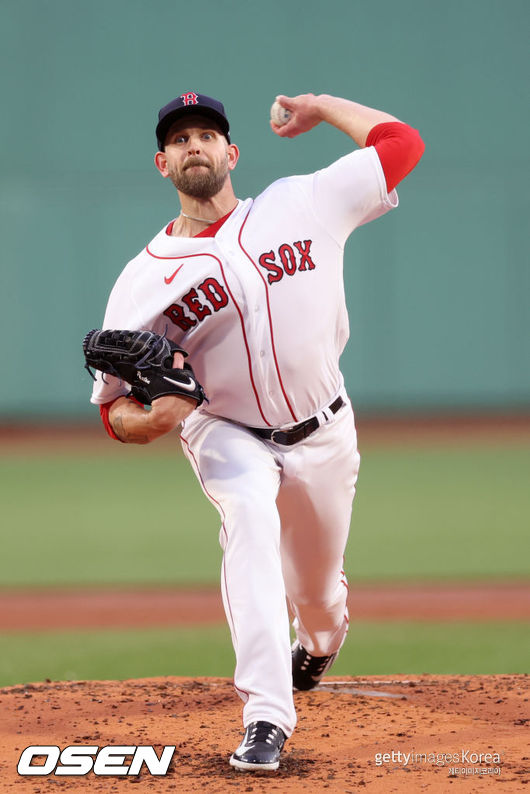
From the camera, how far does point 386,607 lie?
585 cm

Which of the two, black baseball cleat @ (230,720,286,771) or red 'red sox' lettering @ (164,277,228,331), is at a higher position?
red 'red sox' lettering @ (164,277,228,331)

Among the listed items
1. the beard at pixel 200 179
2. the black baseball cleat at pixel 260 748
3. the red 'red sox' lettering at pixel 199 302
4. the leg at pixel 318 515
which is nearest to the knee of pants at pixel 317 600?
the leg at pixel 318 515

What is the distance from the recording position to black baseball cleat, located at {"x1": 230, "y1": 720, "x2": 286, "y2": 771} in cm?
288

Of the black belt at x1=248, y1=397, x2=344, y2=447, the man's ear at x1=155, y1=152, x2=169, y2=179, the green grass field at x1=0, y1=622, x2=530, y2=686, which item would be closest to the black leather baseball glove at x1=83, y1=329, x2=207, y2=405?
the black belt at x1=248, y1=397, x2=344, y2=447

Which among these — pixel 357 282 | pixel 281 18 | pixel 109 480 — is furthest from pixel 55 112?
pixel 109 480

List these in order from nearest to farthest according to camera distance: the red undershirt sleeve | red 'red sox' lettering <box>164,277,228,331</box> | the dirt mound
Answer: the dirt mound, red 'red sox' lettering <box>164,277,228,331</box>, the red undershirt sleeve

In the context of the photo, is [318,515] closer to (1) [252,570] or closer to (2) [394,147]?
(1) [252,570]

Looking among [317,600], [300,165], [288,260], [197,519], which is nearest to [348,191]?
[288,260]

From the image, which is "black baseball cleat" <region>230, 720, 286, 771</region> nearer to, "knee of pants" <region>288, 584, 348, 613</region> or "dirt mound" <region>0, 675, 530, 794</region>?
"dirt mound" <region>0, 675, 530, 794</region>

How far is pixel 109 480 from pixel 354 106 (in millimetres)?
8130

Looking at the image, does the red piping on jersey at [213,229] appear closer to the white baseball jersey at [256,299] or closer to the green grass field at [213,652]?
the white baseball jersey at [256,299]

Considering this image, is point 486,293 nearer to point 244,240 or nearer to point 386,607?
point 386,607

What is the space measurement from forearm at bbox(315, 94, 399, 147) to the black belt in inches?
37.8

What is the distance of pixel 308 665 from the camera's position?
396cm
